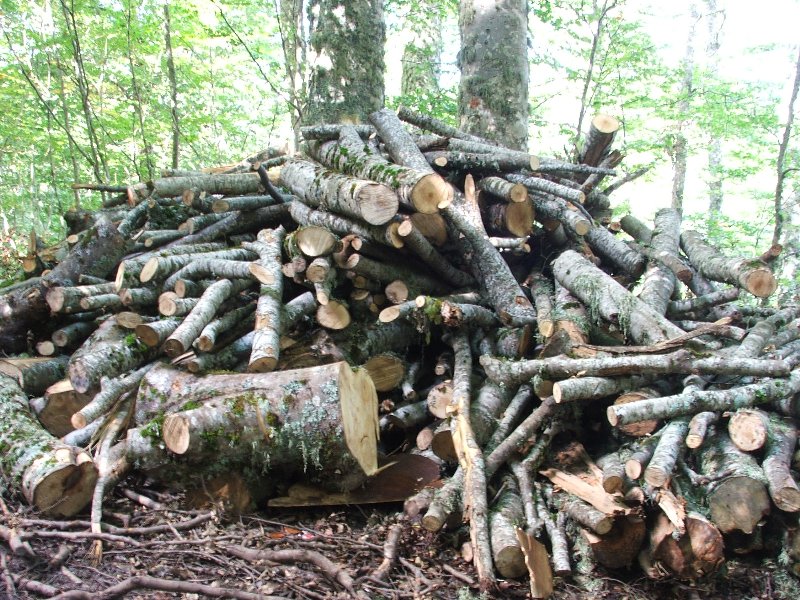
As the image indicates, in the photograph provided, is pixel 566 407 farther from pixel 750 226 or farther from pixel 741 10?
pixel 741 10

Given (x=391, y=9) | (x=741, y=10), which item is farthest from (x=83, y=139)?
(x=741, y=10)

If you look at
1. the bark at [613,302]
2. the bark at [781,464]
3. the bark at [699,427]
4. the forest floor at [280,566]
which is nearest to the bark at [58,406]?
the forest floor at [280,566]

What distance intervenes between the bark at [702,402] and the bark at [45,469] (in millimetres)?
3276

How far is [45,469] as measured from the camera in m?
3.51

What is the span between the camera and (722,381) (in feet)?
12.9

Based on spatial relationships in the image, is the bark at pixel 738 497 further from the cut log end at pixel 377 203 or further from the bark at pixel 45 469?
the bark at pixel 45 469

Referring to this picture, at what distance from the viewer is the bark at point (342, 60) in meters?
7.37

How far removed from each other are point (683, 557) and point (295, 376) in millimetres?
2491

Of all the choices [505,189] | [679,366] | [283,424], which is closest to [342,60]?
[505,189]

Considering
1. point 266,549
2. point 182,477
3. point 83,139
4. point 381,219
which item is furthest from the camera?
point 83,139

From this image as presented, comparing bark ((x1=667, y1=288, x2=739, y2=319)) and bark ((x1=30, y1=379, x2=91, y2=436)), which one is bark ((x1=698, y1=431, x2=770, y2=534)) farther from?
bark ((x1=30, y1=379, x2=91, y2=436))

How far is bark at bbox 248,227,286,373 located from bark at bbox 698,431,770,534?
111 inches

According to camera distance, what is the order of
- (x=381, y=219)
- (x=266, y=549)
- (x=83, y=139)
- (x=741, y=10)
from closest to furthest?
(x=266, y=549) < (x=381, y=219) < (x=83, y=139) < (x=741, y=10)

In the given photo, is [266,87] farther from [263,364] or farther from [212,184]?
A: [263,364]
